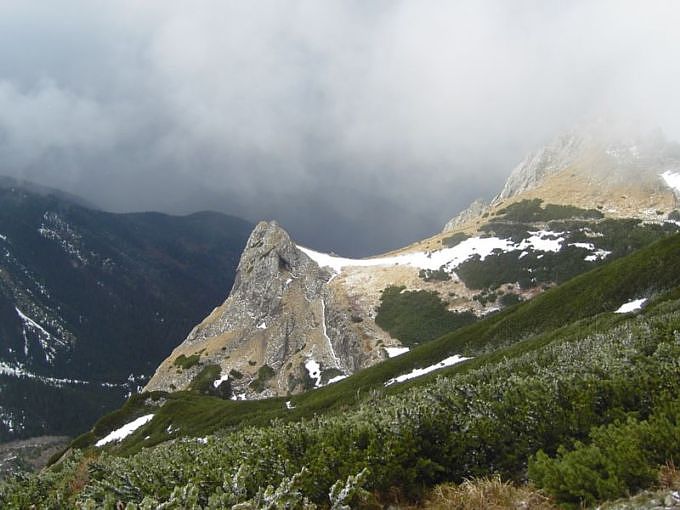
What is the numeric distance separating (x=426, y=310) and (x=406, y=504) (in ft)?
394

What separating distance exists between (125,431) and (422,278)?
3244 inches

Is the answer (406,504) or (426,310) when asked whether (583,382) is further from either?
(426,310)

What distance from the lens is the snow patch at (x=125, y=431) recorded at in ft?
356

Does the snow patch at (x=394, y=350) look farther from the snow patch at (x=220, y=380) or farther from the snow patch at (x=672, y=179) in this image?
the snow patch at (x=672, y=179)

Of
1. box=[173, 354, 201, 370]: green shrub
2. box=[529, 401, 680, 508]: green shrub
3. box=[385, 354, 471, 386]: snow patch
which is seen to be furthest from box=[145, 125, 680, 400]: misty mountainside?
box=[529, 401, 680, 508]: green shrub

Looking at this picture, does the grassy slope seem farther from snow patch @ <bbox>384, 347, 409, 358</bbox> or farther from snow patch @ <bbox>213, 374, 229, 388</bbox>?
snow patch @ <bbox>213, 374, 229, 388</bbox>

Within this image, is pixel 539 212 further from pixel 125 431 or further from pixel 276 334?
pixel 125 431

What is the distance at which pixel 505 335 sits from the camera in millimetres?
75062

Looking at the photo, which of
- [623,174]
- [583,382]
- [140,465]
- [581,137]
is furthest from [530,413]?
[581,137]

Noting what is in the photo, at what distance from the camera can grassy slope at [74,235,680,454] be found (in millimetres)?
62688

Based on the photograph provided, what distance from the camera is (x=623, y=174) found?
→ 158 metres

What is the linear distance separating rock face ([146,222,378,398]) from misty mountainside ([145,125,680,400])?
0.45 meters

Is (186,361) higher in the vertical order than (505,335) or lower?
higher

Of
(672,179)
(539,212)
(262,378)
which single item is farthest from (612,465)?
(672,179)
